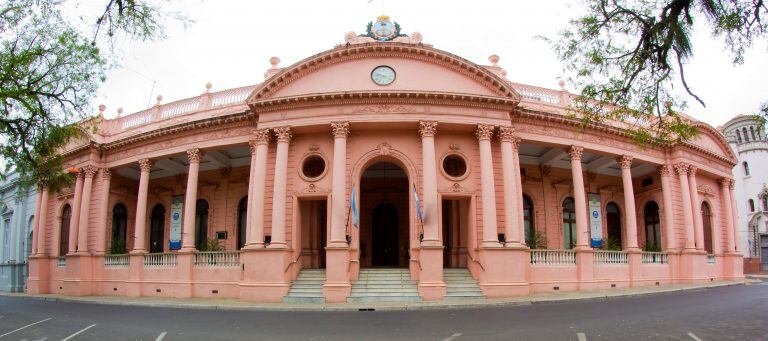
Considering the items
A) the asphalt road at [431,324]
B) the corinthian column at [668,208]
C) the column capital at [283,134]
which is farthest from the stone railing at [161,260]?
the corinthian column at [668,208]

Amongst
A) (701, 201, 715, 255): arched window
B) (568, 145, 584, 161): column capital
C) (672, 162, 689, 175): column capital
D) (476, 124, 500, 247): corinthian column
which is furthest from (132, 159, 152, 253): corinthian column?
(701, 201, 715, 255): arched window

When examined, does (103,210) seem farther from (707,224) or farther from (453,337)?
(707,224)

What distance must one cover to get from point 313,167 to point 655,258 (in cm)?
1597

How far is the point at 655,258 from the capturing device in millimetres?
23562

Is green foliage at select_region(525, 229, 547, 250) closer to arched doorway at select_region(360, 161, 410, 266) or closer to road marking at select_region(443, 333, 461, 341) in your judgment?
arched doorway at select_region(360, 161, 410, 266)

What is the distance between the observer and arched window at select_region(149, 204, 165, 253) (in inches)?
1091

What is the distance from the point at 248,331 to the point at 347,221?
828 cm

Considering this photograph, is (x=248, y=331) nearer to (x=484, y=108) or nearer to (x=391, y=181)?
(x=484, y=108)

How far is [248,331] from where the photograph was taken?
1038 centimetres

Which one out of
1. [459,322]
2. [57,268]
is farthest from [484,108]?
[57,268]

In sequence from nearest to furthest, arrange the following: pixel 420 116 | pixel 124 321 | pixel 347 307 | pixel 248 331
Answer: pixel 248 331 < pixel 124 321 < pixel 347 307 < pixel 420 116

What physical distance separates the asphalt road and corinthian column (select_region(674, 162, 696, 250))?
10012mm

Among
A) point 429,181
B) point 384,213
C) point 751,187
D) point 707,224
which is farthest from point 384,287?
point 751,187

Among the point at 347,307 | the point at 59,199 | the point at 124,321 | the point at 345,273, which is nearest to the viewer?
the point at 124,321
